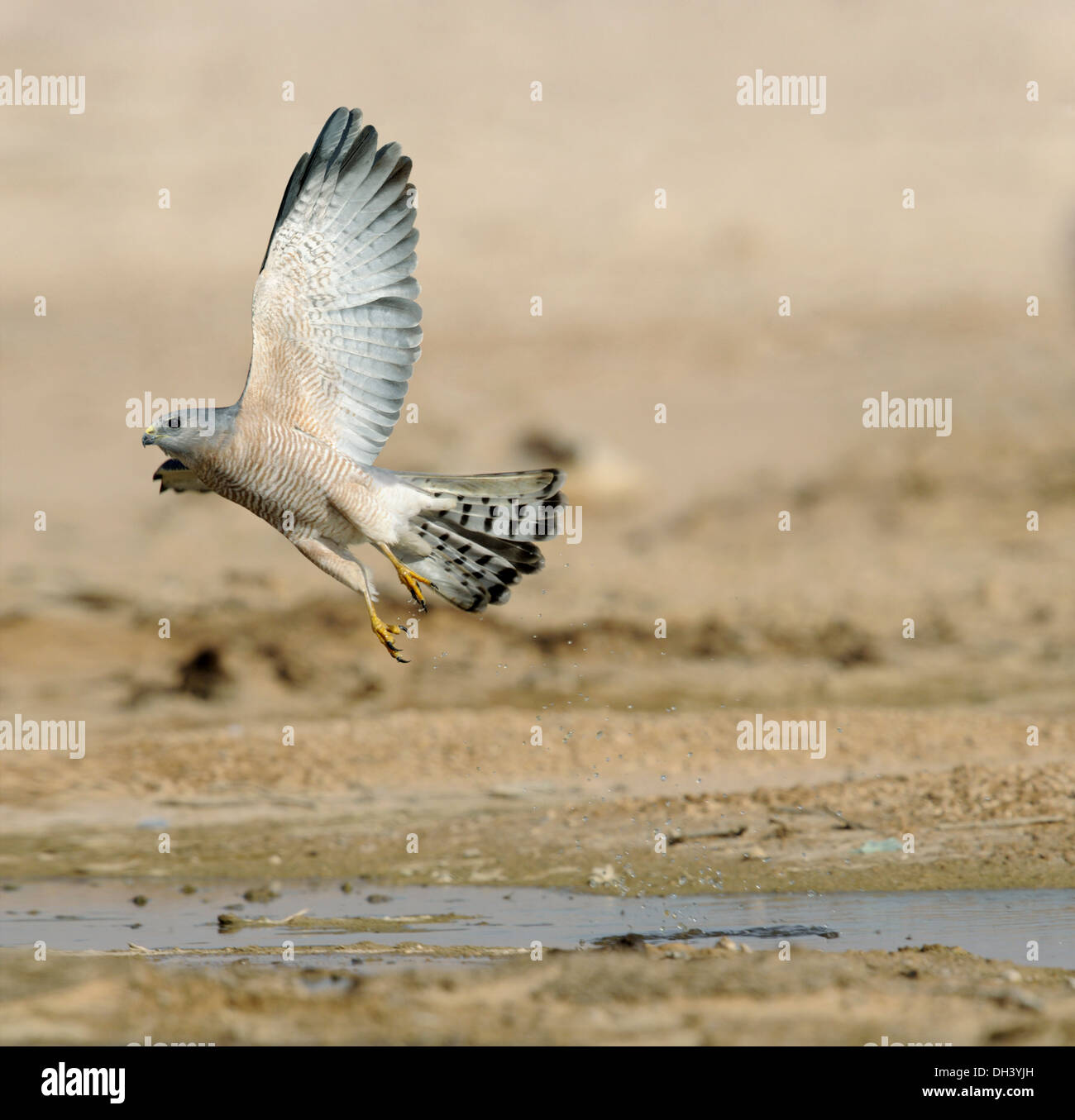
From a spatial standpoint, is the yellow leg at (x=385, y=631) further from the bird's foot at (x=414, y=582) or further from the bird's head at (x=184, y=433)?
the bird's head at (x=184, y=433)

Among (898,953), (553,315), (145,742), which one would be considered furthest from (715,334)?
(898,953)

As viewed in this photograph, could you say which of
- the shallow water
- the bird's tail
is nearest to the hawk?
the bird's tail

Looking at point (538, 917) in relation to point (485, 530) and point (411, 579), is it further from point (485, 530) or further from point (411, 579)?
point (485, 530)

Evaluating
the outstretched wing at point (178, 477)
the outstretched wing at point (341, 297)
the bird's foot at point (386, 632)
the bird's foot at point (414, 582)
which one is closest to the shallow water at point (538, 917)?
the bird's foot at point (386, 632)

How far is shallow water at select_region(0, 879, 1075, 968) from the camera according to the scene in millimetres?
7559

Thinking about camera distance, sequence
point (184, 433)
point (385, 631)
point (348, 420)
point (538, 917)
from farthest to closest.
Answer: point (538, 917), point (348, 420), point (385, 631), point (184, 433)

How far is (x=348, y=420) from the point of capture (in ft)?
25.4

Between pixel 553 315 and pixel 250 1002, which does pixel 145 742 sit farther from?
pixel 553 315

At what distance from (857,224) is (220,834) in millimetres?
20147

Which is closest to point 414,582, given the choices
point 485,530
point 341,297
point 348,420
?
point 485,530

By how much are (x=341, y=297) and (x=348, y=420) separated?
635mm

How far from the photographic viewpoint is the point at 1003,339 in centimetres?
2330

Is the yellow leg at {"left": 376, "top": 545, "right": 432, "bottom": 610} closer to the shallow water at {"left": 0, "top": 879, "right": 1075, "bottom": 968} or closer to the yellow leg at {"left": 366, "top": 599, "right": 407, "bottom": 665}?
the yellow leg at {"left": 366, "top": 599, "right": 407, "bottom": 665}

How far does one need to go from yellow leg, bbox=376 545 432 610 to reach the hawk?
12mm
